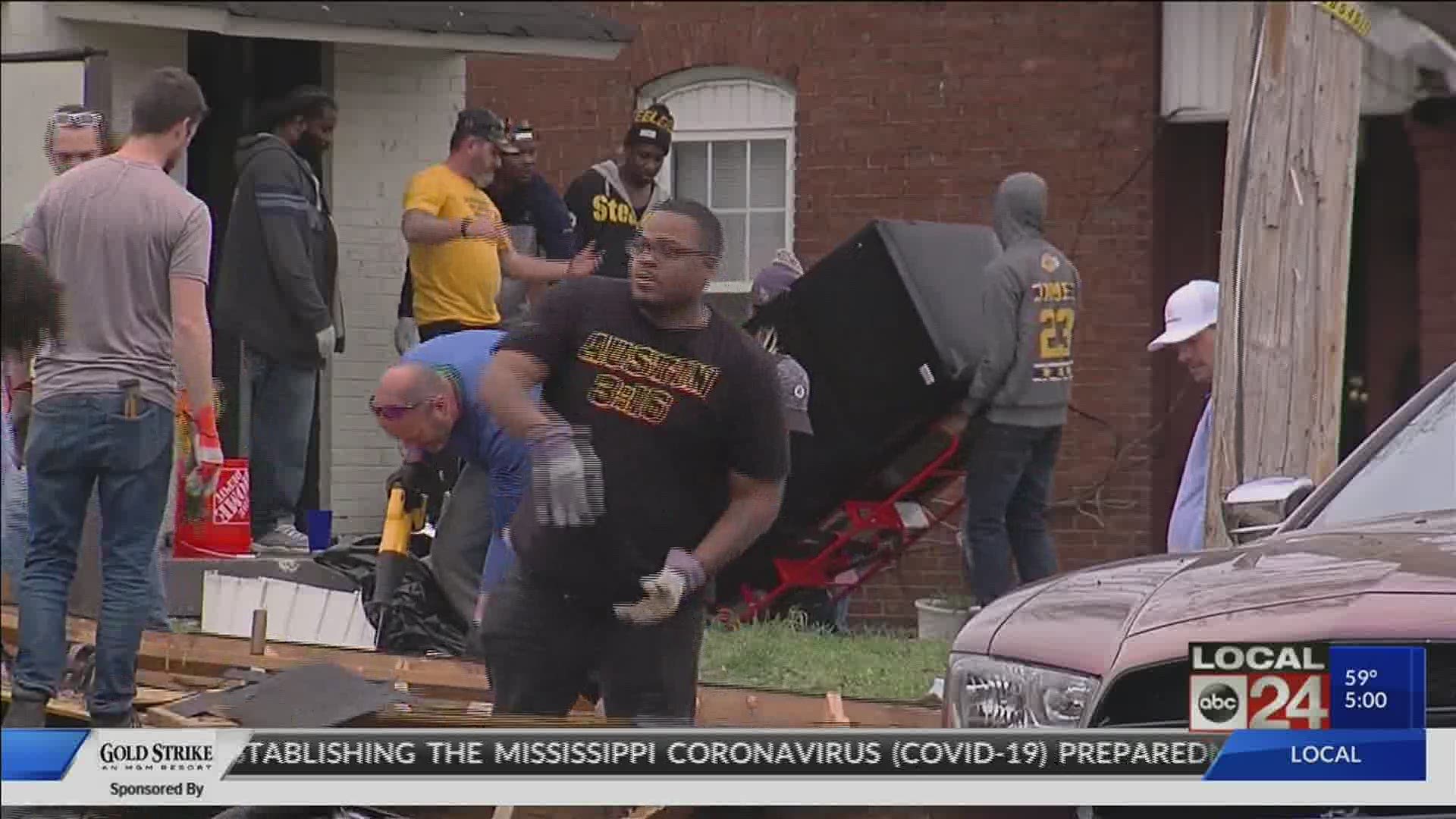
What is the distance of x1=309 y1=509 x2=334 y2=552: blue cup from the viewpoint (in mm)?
10727

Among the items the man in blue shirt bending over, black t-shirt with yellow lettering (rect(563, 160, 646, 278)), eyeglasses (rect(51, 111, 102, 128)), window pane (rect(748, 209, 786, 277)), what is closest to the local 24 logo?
the man in blue shirt bending over

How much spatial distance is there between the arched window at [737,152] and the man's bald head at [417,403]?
8245mm

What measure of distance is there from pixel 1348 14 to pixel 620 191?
3.46m

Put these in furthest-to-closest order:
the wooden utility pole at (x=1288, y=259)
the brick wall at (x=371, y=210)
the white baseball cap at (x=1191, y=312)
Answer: the brick wall at (x=371, y=210) → the white baseball cap at (x=1191, y=312) → the wooden utility pole at (x=1288, y=259)

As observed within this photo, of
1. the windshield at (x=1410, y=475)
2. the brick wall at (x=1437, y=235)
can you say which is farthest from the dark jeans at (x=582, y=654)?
the brick wall at (x=1437, y=235)

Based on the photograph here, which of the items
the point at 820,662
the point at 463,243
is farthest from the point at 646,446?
the point at 820,662

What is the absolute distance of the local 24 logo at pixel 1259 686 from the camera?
15.0ft

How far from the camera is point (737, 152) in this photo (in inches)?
615

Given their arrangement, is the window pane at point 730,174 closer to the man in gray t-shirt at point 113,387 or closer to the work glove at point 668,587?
the man in gray t-shirt at point 113,387

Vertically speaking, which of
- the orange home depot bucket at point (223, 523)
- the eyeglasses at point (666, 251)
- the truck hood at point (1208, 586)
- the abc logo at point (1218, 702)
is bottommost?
the orange home depot bucket at point (223, 523)

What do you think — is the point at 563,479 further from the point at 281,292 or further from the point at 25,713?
the point at 281,292

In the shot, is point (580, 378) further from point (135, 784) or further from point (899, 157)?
point (899, 157)

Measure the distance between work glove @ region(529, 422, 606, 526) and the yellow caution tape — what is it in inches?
136

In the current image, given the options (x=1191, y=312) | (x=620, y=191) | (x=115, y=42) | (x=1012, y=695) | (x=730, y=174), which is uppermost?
(x=115, y=42)
